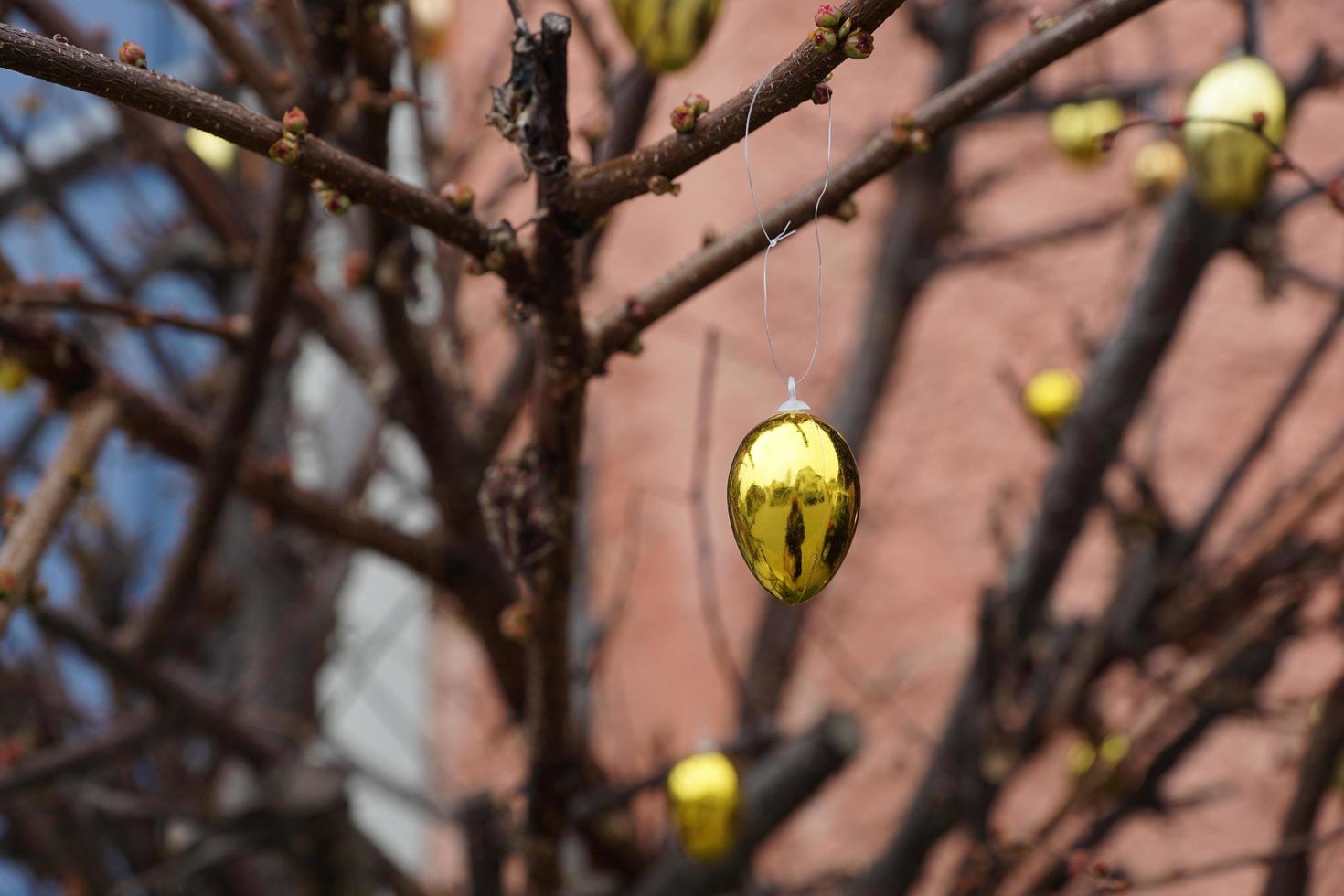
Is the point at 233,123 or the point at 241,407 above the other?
the point at 241,407

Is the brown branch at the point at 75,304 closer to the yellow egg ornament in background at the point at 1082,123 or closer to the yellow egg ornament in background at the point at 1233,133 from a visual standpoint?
the yellow egg ornament in background at the point at 1233,133

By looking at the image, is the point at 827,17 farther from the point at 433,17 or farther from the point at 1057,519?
the point at 433,17

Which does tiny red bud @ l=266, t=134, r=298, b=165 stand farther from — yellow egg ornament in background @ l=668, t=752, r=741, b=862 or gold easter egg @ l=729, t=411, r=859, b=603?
yellow egg ornament in background @ l=668, t=752, r=741, b=862

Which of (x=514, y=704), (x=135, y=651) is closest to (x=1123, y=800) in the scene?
(x=514, y=704)

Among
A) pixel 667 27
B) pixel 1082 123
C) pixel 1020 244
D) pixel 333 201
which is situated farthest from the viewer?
pixel 1020 244

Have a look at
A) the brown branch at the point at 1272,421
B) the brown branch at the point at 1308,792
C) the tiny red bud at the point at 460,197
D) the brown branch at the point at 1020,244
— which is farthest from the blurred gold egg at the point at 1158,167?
the tiny red bud at the point at 460,197

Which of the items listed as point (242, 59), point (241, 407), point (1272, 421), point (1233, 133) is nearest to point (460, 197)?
point (242, 59)

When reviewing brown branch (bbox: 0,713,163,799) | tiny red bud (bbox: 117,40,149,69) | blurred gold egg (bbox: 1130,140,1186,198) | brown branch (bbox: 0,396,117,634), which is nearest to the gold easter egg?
tiny red bud (bbox: 117,40,149,69)
